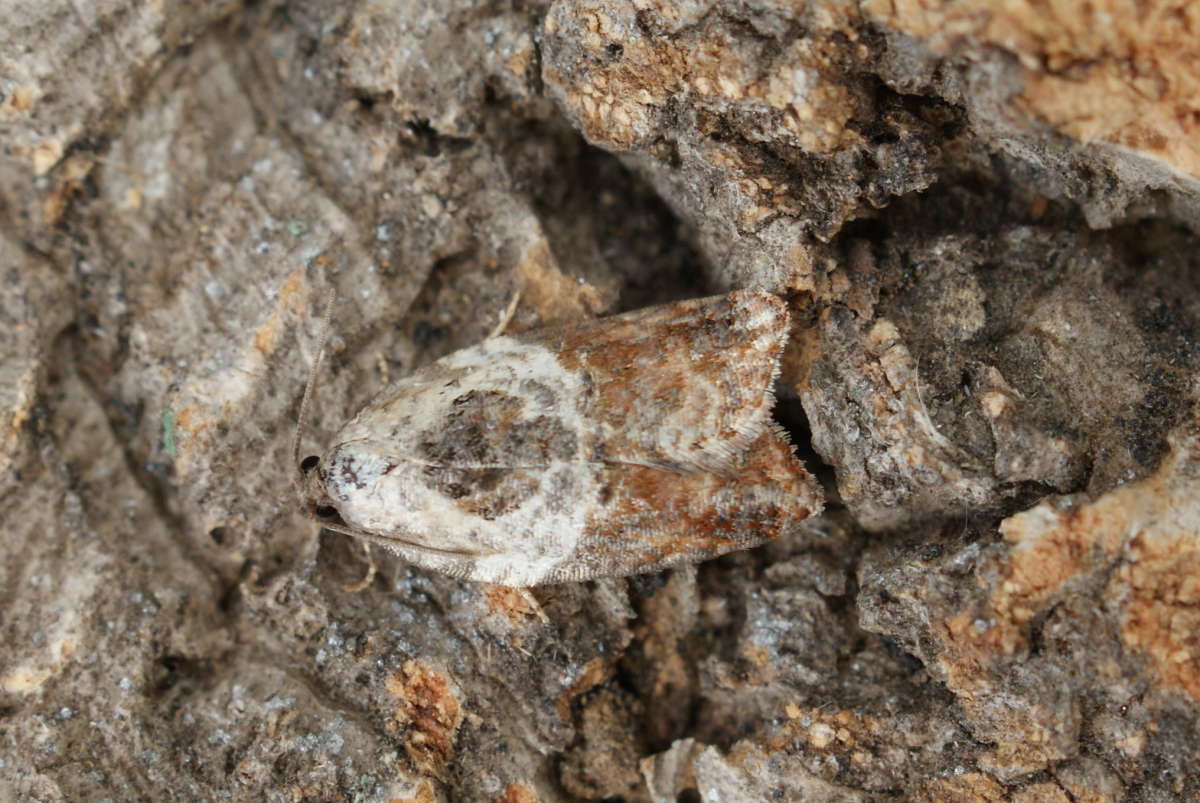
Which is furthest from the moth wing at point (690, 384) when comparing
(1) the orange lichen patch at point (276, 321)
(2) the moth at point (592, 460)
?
(1) the orange lichen patch at point (276, 321)

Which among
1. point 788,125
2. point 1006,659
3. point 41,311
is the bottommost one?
point 1006,659

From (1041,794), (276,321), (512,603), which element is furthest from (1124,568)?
(276,321)

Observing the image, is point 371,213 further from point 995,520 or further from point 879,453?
point 995,520

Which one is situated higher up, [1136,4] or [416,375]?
[1136,4]

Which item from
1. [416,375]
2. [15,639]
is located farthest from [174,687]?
[416,375]

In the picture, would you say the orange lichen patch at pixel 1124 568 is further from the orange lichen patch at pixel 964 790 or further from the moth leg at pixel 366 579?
the moth leg at pixel 366 579

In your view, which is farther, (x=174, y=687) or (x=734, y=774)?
(x=174, y=687)
